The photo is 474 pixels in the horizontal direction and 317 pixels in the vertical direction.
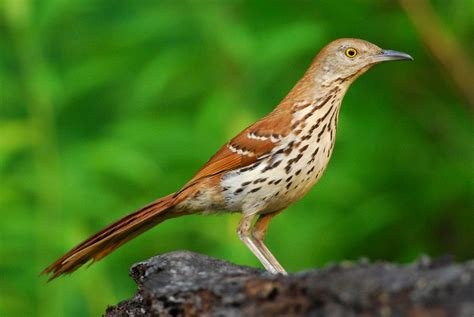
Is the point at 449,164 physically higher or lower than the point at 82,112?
lower

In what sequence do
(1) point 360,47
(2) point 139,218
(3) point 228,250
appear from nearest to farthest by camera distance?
(2) point 139,218, (1) point 360,47, (3) point 228,250

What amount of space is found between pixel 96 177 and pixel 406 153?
2.23 m

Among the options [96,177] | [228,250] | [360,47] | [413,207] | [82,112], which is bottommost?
[413,207]

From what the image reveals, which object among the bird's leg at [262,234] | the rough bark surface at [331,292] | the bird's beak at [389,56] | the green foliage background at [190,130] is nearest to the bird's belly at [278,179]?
the bird's leg at [262,234]

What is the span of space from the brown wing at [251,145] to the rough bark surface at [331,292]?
66.4 inches

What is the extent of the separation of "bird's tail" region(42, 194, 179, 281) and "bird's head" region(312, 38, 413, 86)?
113cm

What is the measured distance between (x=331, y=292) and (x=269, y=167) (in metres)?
2.20

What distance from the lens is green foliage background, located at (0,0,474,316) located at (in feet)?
22.3

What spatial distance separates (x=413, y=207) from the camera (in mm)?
7430

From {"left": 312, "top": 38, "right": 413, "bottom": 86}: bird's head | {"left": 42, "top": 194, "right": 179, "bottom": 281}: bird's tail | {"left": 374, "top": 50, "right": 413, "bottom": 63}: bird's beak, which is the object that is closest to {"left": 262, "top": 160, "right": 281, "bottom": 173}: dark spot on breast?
{"left": 42, "top": 194, "right": 179, "bottom": 281}: bird's tail

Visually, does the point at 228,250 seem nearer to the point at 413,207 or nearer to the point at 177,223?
the point at 177,223

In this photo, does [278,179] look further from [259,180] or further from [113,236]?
[113,236]

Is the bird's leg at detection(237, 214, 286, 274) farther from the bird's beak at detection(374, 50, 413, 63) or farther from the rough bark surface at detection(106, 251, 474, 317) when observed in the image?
the rough bark surface at detection(106, 251, 474, 317)

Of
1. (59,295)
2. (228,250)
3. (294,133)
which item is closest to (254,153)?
(294,133)
